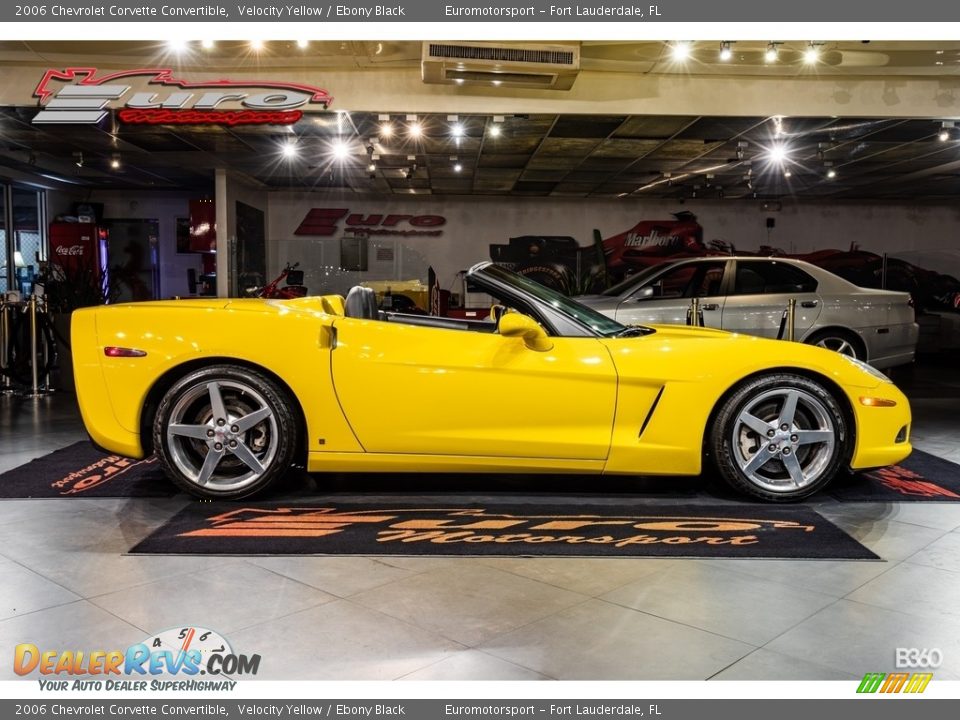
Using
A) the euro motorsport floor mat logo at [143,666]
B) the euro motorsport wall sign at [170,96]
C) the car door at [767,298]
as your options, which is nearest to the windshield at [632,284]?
the car door at [767,298]

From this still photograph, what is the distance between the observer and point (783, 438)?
3840mm

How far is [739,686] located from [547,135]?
309 inches

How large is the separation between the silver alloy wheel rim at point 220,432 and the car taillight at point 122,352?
0.29 metres

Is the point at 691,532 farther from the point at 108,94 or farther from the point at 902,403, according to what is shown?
the point at 108,94

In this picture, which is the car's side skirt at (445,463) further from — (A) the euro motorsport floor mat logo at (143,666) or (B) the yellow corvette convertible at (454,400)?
(A) the euro motorsport floor mat logo at (143,666)

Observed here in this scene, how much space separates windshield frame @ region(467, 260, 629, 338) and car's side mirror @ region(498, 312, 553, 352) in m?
0.18

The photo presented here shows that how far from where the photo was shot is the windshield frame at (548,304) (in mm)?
3969

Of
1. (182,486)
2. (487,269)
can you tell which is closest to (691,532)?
(487,269)

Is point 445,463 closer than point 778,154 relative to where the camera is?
Yes

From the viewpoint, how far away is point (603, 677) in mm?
2141

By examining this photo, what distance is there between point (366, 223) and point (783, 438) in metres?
12.1

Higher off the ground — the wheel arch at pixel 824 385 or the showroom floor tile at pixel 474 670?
the wheel arch at pixel 824 385

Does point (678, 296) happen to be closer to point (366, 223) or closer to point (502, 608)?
point (502, 608)

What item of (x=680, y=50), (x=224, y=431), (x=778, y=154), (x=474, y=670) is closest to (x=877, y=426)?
(x=474, y=670)
